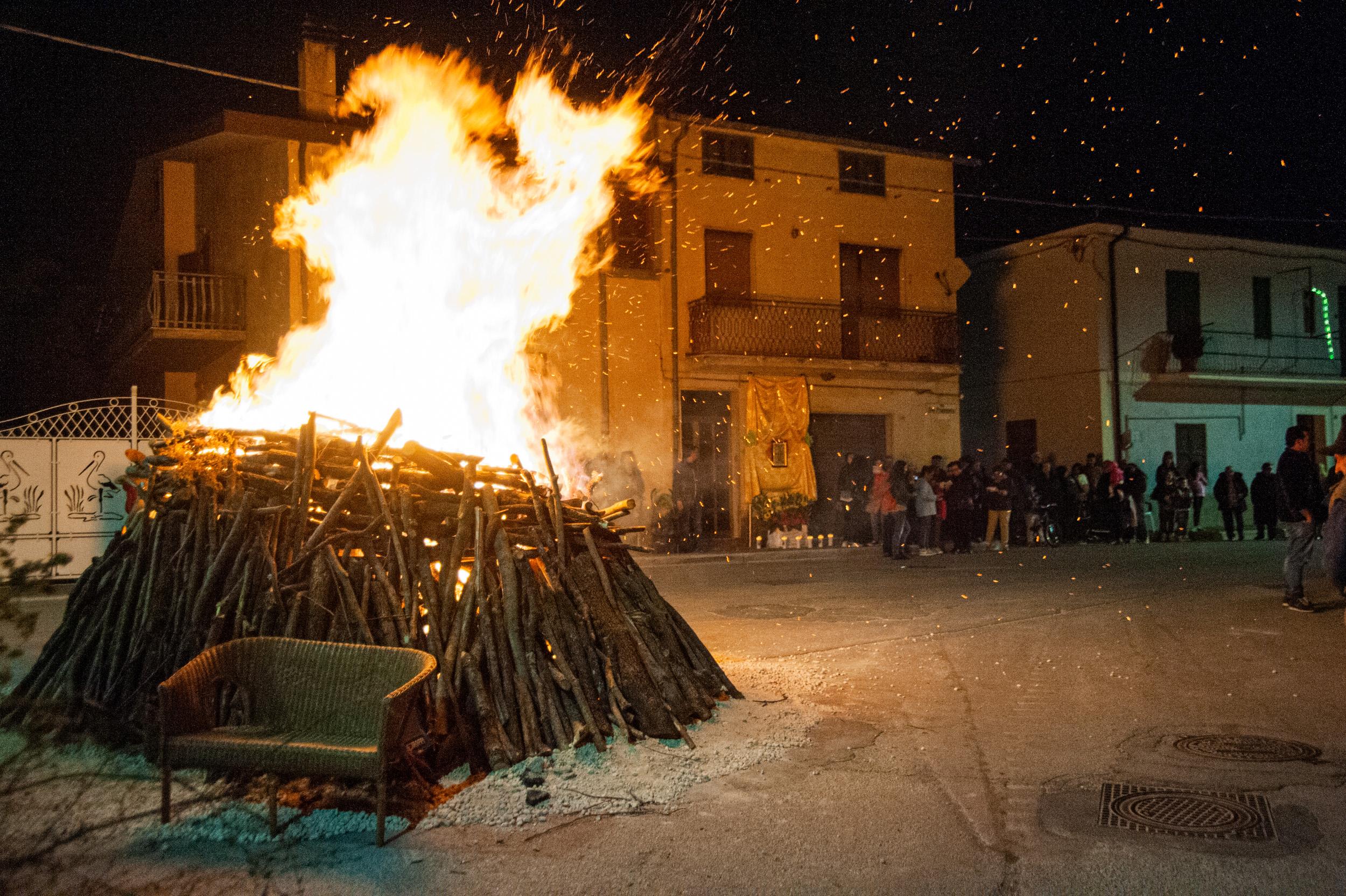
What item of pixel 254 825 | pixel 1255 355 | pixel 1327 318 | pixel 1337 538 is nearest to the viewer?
pixel 254 825

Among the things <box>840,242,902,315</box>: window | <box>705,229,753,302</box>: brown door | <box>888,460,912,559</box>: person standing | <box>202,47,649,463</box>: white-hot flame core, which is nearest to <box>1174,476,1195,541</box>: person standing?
<box>840,242,902,315</box>: window

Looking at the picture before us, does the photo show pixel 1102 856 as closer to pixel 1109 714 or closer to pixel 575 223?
pixel 1109 714

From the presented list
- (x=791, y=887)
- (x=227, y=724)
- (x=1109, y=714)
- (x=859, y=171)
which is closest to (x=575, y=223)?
(x=227, y=724)

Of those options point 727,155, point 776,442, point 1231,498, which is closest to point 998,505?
point 776,442

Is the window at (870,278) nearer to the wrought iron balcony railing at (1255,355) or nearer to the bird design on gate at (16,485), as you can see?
the wrought iron balcony railing at (1255,355)

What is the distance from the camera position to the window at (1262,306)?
2956 centimetres

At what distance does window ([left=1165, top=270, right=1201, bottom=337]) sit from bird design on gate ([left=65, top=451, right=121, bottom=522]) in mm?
25531

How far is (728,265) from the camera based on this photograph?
2205 cm

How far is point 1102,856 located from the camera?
4.28 metres

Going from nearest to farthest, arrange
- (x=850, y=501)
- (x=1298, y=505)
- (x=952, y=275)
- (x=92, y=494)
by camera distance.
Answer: (x=1298, y=505) < (x=92, y=494) < (x=850, y=501) < (x=952, y=275)

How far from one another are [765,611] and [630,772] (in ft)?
19.8

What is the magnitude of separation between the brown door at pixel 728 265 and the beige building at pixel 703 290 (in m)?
0.04

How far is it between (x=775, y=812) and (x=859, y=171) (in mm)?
20675

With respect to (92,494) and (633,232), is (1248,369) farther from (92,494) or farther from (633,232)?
(92,494)
